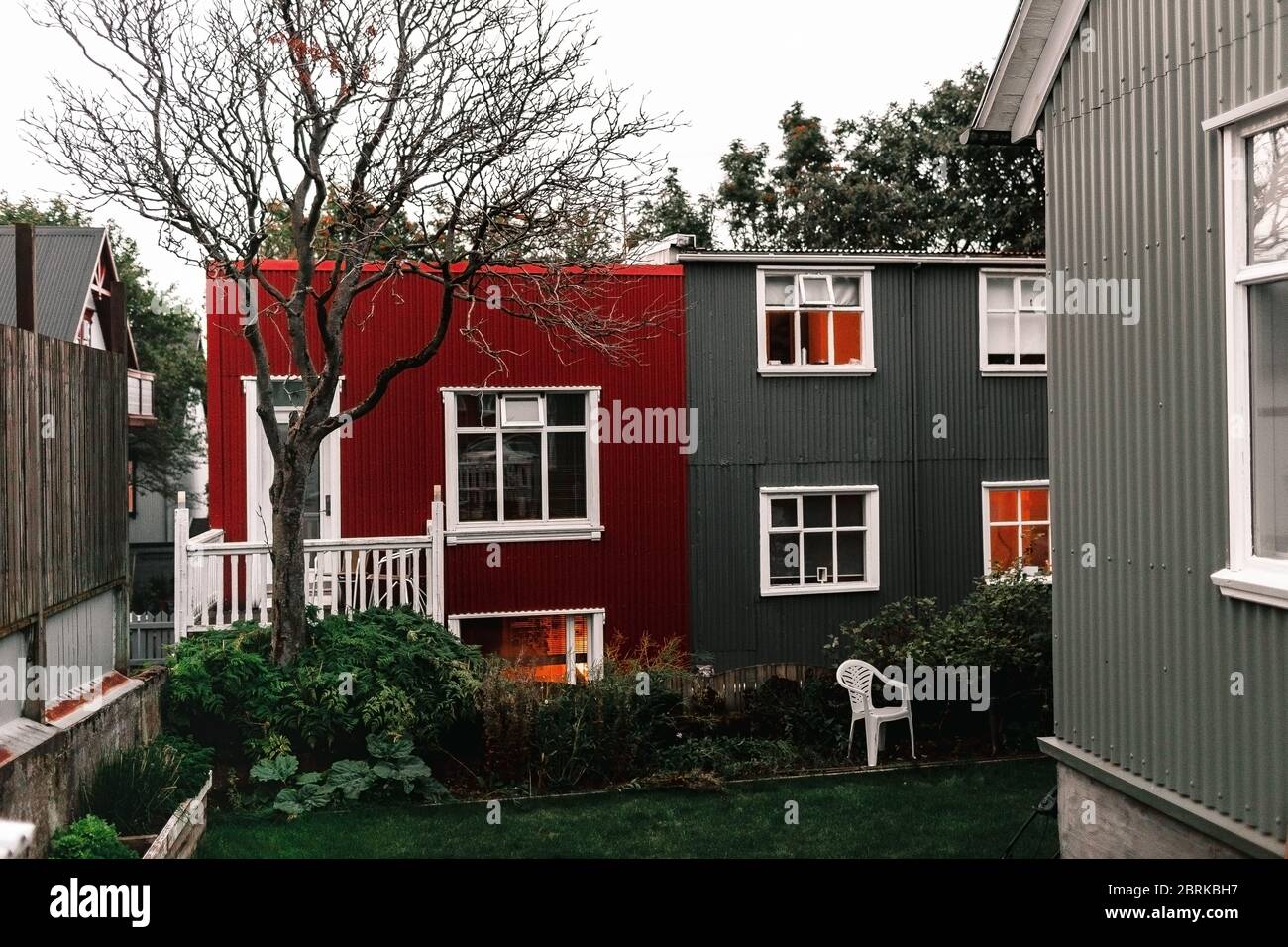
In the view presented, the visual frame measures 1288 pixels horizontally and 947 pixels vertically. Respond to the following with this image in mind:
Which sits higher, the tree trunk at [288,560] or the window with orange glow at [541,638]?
the tree trunk at [288,560]

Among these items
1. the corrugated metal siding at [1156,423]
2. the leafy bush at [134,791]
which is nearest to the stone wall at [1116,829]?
the corrugated metal siding at [1156,423]

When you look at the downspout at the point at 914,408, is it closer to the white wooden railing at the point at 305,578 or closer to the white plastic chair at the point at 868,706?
the white plastic chair at the point at 868,706

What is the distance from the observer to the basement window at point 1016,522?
53.9 feet

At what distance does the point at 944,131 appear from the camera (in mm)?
25656

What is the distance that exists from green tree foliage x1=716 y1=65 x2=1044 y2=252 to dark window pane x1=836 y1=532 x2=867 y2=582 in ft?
35.2

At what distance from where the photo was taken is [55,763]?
6.91 m

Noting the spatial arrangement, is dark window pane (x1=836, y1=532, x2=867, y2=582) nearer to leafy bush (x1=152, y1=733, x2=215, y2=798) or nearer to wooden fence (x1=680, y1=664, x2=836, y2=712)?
wooden fence (x1=680, y1=664, x2=836, y2=712)

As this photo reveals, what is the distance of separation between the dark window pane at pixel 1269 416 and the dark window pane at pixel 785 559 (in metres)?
10.3

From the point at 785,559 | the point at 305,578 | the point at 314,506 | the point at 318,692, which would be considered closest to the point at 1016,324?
the point at 785,559

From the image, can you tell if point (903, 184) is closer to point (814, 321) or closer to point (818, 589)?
point (814, 321)

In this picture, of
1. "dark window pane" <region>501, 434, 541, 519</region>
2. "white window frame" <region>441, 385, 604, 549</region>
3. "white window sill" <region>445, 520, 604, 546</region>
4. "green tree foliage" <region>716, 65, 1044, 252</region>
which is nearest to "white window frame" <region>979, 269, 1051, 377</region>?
"white window frame" <region>441, 385, 604, 549</region>

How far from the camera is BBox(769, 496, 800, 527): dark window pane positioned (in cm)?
1584

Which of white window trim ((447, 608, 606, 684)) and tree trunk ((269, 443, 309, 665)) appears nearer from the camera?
tree trunk ((269, 443, 309, 665))
